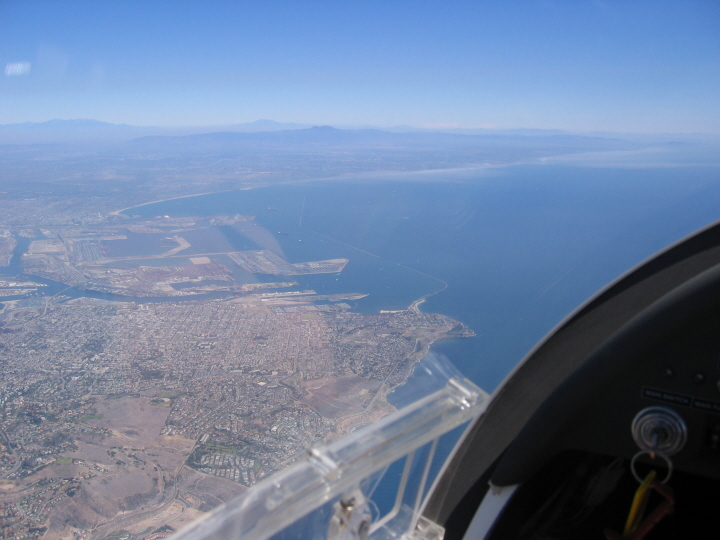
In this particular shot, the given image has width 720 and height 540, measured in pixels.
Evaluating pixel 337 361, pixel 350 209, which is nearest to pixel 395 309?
pixel 337 361

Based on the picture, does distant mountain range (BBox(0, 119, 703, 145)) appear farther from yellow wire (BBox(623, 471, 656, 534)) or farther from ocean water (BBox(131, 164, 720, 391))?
yellow wire (BBox(623, 471, 656, 534))

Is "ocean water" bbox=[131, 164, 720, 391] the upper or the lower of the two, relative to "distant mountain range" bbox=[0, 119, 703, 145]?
lower

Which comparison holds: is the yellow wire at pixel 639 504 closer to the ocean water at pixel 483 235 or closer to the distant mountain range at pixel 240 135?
the ocean water at pixel 483 235

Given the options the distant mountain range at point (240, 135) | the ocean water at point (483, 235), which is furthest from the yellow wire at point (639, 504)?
the distant mountain range at point (240, 135)

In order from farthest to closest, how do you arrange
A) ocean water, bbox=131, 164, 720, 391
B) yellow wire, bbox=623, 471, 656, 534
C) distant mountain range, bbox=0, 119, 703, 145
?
distant mountain range, bbox=0, 119, 703, 145 < ocean water, bbox=131, 164, 720, 391 < yellow wire, bbox=623, 471, 656, 534

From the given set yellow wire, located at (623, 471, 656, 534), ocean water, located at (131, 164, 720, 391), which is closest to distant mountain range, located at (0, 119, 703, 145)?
ocean water, located at (131, 164, 720, 391)

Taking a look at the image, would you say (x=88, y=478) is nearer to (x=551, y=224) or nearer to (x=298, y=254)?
(x=298, y=254)

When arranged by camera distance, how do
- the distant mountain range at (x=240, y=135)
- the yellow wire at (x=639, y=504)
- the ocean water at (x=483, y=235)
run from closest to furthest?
the yellow wire at (x=639, y=504) → the ocean water at (x=483, y=235) → the distant mountain range at (x=240, y=135)
